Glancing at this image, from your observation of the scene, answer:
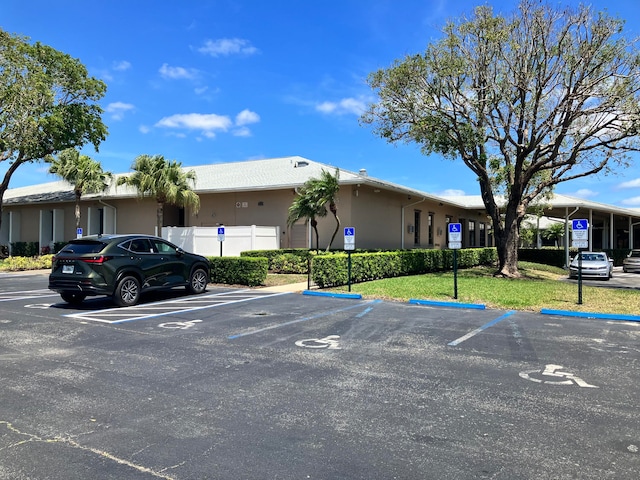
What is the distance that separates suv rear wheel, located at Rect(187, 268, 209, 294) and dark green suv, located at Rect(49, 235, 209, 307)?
29.6 inches

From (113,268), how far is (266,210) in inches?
508

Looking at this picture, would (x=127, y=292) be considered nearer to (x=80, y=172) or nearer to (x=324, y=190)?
(x=324, y=190)

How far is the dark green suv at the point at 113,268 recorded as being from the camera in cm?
1041

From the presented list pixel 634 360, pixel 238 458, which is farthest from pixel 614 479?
pixel 634 360

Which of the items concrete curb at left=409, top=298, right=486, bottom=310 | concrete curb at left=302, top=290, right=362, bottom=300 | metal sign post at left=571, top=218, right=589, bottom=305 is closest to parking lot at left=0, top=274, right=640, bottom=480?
concrete curb at left=409, top=298, right=486, bottom=310

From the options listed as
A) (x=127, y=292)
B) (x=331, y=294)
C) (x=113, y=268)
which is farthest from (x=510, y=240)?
(x=113, y=268)

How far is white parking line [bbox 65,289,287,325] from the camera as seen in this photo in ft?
31.2

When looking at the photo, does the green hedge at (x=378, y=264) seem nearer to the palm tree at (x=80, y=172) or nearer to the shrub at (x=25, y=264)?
the palm tree at (x=80, y=172)

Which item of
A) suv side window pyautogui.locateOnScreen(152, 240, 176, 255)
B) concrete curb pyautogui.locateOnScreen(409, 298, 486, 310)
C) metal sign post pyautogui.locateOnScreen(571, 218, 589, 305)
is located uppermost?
metal sign post pyautogui.locateOnScreen(571, 218, 589, 305)

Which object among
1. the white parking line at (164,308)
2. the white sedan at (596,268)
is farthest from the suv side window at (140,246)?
the white sedan at (596,268)

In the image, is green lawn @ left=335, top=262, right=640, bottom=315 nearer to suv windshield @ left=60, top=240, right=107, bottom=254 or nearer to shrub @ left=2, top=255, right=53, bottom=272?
suv windshield @ left=60, top=240, right=107, bottom=254

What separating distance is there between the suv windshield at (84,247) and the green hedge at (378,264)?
251 inches

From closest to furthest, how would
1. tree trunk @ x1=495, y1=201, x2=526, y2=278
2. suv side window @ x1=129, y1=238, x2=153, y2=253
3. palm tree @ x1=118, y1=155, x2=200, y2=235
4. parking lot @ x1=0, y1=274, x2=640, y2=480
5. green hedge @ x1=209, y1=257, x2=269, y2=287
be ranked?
parking lot @ x1=0, y1=274, x2=640, y2=480
suv side window @ x1=129, y1=238, x2=153, y2=253
green hedge @ x1=209, y1=257, x2=269, y2=287
tree trunk @ x1=495, y1=201, x2=526, y2=278
palm tree @ x1=118, y1=155, x2=200, y2=235

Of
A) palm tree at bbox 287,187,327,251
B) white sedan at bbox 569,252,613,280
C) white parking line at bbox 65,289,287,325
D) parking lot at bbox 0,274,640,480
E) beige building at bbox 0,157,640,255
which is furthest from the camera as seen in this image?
white sedan at bbox 569,252,613,280
